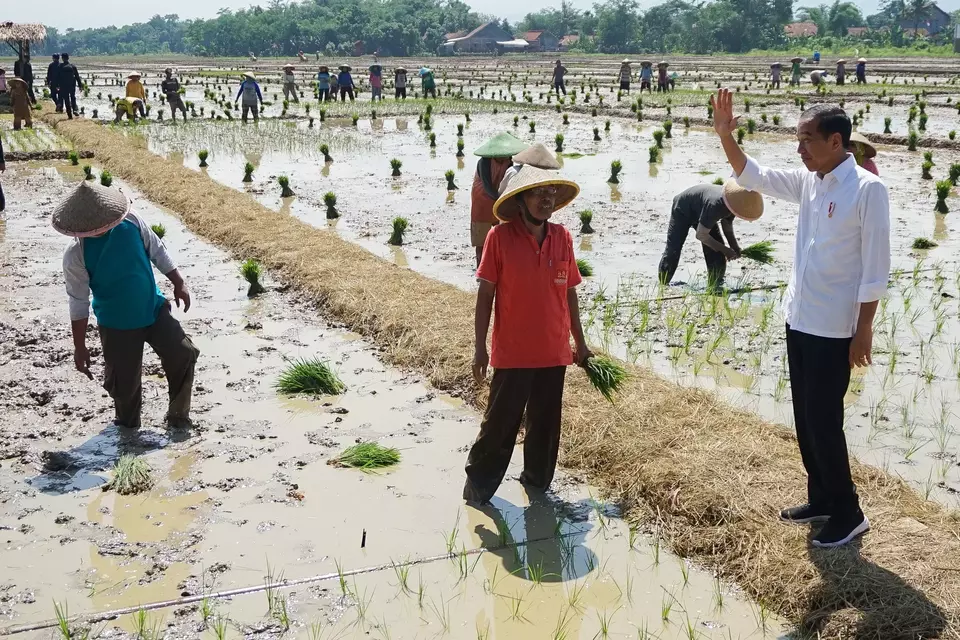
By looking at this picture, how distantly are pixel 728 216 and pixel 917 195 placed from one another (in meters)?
5.95

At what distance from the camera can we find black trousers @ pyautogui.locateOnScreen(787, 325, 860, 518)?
3.28m

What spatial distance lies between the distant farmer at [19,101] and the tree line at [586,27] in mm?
61042

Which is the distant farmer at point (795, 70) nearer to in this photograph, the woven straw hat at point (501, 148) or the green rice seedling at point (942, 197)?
the green rice seedling at point (942, 197)

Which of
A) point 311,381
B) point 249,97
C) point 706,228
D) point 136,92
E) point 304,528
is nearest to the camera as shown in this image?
point 304,528

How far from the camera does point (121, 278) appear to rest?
468cm

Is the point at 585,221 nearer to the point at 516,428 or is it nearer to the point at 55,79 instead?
the point at 516,428

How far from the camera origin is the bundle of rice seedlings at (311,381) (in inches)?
219

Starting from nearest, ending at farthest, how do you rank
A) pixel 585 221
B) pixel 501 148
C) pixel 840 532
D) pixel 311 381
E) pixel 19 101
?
pixel 840 532
pixel 311 381
pixel 501 148
pixel 585 221
pixel 19 101

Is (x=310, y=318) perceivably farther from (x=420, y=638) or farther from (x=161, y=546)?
(x=420, y=638)

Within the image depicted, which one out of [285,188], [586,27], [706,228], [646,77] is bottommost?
[285,188]

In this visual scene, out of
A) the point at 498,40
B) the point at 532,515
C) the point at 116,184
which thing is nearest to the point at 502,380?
the point at 532,515

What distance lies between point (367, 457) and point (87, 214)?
1.73 metres

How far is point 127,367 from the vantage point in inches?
189

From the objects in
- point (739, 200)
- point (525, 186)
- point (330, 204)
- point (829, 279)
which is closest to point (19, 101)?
point (330, 204)
